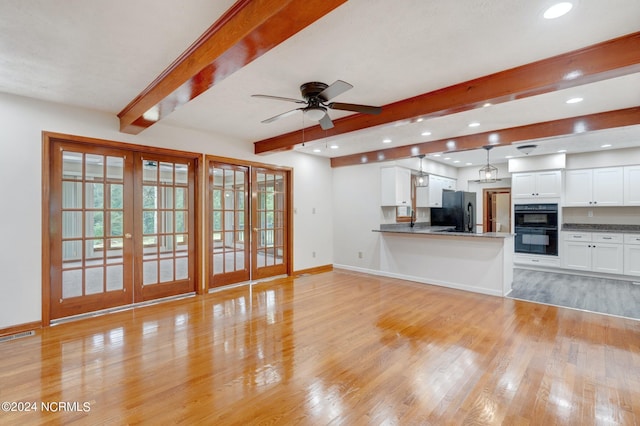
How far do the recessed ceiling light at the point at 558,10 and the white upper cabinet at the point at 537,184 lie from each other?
18.5 feet

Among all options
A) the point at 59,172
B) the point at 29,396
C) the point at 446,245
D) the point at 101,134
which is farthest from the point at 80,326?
the point at 446,245

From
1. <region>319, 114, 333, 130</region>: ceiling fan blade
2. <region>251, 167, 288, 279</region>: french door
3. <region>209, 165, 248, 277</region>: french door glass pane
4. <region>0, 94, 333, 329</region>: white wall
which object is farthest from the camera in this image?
<region>251, 167, 288, 279</region>: french door

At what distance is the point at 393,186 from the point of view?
20.5 feet

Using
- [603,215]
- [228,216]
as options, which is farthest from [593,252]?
[228,216]

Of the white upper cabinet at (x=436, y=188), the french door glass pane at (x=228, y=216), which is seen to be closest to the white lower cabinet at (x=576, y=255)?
the white upper cabinet at (x=436, y=188)

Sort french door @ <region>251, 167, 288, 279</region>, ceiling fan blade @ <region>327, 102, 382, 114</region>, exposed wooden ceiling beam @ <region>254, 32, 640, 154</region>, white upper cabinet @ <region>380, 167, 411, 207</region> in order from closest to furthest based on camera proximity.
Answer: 1. exposed wooden ceiling beam @ <region>254, 32, 640, 154</region>
2. ceiling fan blade @ <region>327, 102, 382, 114</region>
3. french door @ <region>251, 167, 288, 279</region>
4. white upper cabinet @ <region>380, 167, 411, 207</region>

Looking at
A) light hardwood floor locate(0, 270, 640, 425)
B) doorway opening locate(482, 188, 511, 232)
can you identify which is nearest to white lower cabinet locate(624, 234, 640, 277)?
light hardwood floor locate(0, 270, 640, 425)

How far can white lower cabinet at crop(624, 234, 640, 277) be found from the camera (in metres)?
5.54

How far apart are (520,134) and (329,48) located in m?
3.44

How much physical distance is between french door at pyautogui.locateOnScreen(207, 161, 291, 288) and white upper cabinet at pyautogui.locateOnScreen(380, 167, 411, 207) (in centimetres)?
197

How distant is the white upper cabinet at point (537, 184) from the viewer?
640 cm

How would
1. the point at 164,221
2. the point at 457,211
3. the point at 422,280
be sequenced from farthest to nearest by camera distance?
the point at 457,211, the point at 422,280, the point at 164,221

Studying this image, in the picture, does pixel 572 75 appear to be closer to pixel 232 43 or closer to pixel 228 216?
pixel 232 43

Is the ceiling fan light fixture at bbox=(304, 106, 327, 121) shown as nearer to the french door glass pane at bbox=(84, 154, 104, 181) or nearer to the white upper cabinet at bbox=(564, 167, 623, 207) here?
the french door glass pane at bbox=(84, 154, 104, 181)
